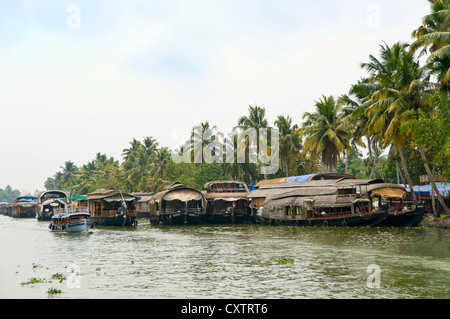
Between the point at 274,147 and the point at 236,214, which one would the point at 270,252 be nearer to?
the point at 236,214

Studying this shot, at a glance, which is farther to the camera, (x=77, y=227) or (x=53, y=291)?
(x=77, y=227)

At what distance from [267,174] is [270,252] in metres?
44.3

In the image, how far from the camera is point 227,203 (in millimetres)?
51781

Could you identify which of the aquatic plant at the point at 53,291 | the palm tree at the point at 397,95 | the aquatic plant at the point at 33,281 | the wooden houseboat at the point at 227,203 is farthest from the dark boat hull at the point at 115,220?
the aquatic plant at the point at 53,291

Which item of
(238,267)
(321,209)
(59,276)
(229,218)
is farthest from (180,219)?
(59,276)

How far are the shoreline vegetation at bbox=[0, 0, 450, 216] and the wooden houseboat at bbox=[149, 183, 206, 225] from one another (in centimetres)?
1370

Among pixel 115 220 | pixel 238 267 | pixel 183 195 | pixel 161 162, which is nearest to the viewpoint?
pixel 238 267

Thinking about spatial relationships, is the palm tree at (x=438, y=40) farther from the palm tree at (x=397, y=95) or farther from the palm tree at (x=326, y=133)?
the palm tree at (x=326, y=133)

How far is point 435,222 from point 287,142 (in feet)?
93.1

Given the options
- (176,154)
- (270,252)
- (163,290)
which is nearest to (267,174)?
(176,154)

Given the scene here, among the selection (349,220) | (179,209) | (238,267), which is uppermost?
(179,209)

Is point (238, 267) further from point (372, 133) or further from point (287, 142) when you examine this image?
point (287, 142)

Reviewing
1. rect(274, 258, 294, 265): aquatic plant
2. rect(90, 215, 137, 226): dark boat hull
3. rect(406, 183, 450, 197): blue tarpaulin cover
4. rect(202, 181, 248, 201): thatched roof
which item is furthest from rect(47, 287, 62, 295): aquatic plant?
rect(202, 181, 248, 201): thatched roof

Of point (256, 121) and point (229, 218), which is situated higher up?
point (256, 121)
